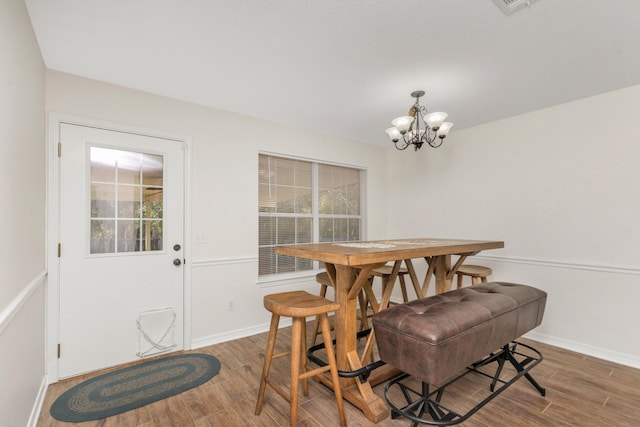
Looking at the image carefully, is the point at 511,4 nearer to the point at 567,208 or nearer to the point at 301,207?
the point at 567,208

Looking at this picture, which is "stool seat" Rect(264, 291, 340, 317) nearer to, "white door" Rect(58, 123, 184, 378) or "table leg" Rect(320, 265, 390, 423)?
"table leg" Rect(320, 265, 390, 423)

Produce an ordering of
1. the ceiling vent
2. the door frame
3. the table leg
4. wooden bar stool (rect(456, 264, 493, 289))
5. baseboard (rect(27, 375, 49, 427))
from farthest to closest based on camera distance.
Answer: wooden bar stool (rect(456, 264, 493, 289)), the door frame, the table leg, baseboard (rect(27, 375, 49, 427)), the ceiling vent

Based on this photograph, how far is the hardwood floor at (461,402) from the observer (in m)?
1.84

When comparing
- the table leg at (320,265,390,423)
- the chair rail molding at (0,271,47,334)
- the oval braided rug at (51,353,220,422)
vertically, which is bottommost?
the oval braided rug at (51,353,220,422)

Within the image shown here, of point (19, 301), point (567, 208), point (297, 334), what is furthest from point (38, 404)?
point (567, 208)

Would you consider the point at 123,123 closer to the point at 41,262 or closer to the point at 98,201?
the point at 98,201

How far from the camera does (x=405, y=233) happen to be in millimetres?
4500

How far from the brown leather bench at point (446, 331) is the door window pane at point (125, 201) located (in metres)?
2.24

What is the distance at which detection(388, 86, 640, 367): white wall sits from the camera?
2658 millimetres

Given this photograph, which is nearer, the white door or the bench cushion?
the bench cushion

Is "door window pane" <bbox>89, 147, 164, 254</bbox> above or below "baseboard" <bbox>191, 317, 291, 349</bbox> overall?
above

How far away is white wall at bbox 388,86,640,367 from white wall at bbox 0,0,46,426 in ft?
13.5

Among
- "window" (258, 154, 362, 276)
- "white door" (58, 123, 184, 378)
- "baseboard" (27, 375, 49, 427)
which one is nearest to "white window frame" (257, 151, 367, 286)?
"window" (258, 154, 362, 276)

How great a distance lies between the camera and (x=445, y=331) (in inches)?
57.7
